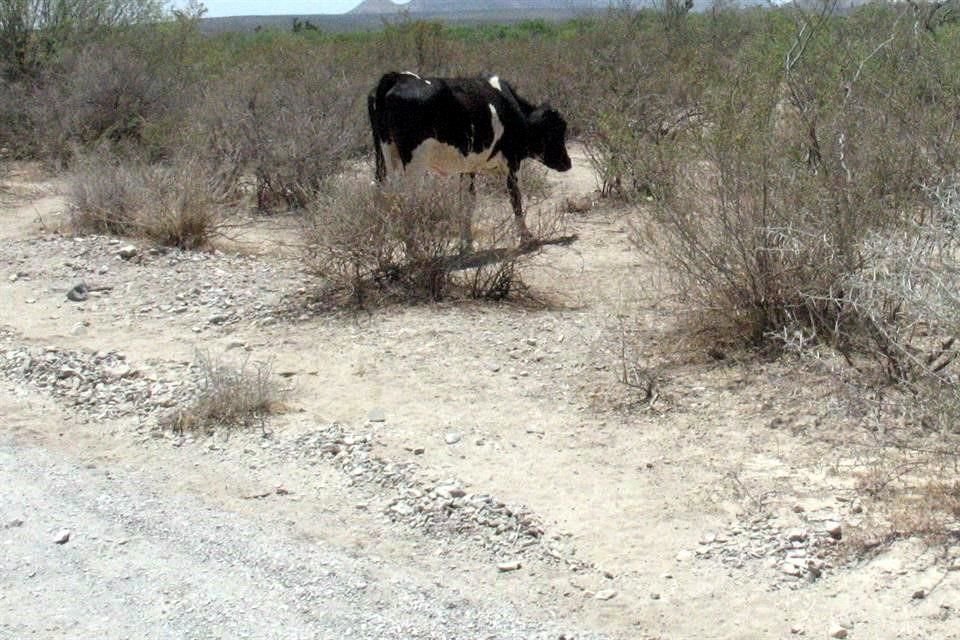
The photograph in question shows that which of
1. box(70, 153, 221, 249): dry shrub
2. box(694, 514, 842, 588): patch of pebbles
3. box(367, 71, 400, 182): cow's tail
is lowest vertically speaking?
box(694, 514, 842, 588): patch of pebbles

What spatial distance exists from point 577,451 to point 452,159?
223 inches

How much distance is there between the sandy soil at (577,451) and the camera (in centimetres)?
469

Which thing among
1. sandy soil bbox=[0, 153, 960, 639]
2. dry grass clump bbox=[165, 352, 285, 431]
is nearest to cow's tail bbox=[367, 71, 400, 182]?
sandy soil bbox=[0, 153, 960, 639]

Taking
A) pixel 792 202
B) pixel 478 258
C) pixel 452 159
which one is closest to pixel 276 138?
pixel 452 159

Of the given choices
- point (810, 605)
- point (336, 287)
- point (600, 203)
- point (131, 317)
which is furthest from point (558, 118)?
point (810, 605)

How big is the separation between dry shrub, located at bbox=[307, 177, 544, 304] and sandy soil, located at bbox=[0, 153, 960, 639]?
275 mm

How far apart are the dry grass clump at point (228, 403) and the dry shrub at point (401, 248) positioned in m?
1.85

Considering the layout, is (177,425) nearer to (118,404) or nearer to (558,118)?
(118,404)

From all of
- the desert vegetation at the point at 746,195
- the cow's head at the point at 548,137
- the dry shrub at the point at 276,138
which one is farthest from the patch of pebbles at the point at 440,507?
the cow's head at the point at 548,137

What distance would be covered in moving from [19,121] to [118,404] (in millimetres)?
10602

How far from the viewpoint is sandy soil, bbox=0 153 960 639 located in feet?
15.4

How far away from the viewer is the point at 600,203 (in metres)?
13.1

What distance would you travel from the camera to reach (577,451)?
613 centimetres

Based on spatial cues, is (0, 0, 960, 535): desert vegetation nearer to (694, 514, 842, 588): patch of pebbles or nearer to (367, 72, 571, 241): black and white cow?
A: (694, 514, 842, 588): patch of pebbles
